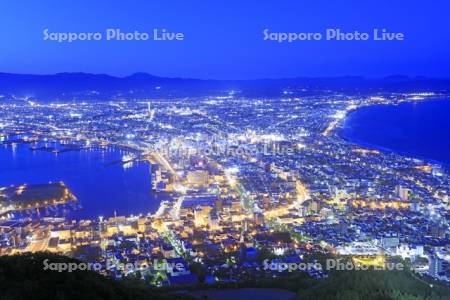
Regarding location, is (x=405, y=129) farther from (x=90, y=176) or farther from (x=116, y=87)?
(x=116, y=87)

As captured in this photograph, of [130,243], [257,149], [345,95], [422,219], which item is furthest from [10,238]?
[345,95]

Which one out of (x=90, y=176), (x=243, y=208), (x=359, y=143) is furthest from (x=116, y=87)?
(x=243, y=208)

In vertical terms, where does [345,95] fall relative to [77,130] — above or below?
above

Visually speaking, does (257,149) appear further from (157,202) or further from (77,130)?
(77,130)

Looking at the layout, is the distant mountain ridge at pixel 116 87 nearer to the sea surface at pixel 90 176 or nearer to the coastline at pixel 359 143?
the coastline at pixel 359 143

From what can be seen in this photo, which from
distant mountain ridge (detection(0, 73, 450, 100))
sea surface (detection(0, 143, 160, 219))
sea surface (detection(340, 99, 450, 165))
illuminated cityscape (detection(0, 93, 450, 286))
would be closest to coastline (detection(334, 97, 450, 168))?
sea surface (detection(340, 99, 450, 165))
